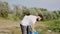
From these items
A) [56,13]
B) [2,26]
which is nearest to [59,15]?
[56,13]

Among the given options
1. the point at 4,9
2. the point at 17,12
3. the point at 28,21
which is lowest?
the point at 17,12

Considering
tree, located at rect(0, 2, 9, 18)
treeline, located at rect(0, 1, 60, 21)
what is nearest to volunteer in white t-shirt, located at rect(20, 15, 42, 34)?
treeline, located at rect(0, 1, 60, 21)

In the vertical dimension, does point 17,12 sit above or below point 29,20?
below

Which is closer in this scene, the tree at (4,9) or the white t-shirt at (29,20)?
the white t-shirt at (29,20)

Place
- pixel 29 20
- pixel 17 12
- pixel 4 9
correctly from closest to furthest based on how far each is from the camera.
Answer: pixel 29 20 < pixel 4 9 < pixel 17 12

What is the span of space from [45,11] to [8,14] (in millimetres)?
4351

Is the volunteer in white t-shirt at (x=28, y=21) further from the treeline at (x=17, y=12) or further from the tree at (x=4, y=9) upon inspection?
the tree at (x=4, y=9)

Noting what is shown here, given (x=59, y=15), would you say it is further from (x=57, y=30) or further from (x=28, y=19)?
(x=28, y=19)

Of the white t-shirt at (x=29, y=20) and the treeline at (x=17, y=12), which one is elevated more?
the white t-shirt at (x=29, y=20)

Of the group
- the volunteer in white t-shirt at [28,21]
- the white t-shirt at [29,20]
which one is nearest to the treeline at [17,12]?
the volunteer in white t-shirt at [28,21]

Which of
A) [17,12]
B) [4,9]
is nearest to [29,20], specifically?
[4,9]

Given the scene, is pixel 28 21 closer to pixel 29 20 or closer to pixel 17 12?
pixel 29 20

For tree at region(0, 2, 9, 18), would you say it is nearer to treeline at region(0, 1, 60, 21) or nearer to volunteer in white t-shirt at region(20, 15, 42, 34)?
treeline at region(0, 1, 60, 21)

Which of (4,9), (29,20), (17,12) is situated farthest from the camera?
(17,12)
